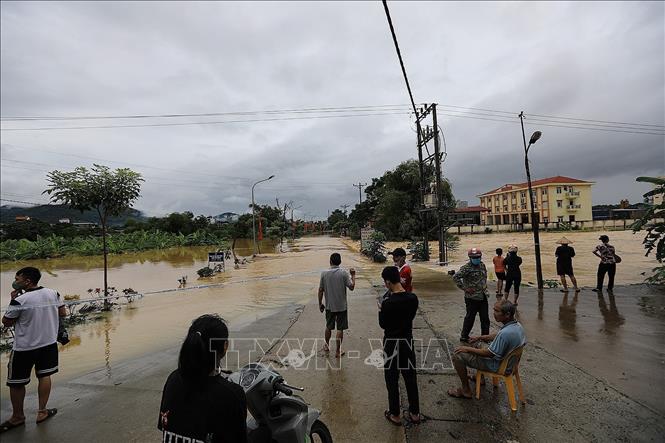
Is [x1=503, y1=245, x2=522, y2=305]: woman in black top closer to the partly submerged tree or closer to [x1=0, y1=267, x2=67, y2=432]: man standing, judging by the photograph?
the partly submerged tree

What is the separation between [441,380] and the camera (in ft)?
13.6

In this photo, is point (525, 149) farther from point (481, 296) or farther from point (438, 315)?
point (481, 296)

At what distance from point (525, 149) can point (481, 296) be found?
769 centimetres

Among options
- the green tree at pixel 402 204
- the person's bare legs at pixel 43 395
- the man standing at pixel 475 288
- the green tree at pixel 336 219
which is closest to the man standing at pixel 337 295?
the man standing at pixel 475 288

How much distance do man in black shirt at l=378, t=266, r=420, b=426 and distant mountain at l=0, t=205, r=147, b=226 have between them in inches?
235

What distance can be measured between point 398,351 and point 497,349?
1028 mm

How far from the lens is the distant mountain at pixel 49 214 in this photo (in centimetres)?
578

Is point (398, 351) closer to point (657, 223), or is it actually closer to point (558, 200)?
point (657, 223)

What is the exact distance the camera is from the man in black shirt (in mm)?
3248

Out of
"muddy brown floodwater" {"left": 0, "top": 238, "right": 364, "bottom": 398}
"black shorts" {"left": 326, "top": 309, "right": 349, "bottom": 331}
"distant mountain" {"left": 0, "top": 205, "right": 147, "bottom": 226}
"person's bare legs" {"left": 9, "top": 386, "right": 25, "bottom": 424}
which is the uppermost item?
"distant mountain" {"left": 0, "top": 205, "right": 147, "bottom": 226}

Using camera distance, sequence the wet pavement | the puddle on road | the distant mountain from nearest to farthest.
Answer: the wet pavement → the puddle on road → the distant mountain

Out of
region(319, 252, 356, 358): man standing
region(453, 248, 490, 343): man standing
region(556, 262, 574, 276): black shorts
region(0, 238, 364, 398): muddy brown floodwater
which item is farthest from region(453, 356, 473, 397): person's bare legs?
region(556, 262, 574, 276): black shorts

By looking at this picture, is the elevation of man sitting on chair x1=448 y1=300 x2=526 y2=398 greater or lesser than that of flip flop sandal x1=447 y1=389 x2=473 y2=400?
greater

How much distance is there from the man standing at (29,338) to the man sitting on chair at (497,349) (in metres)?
4.29
